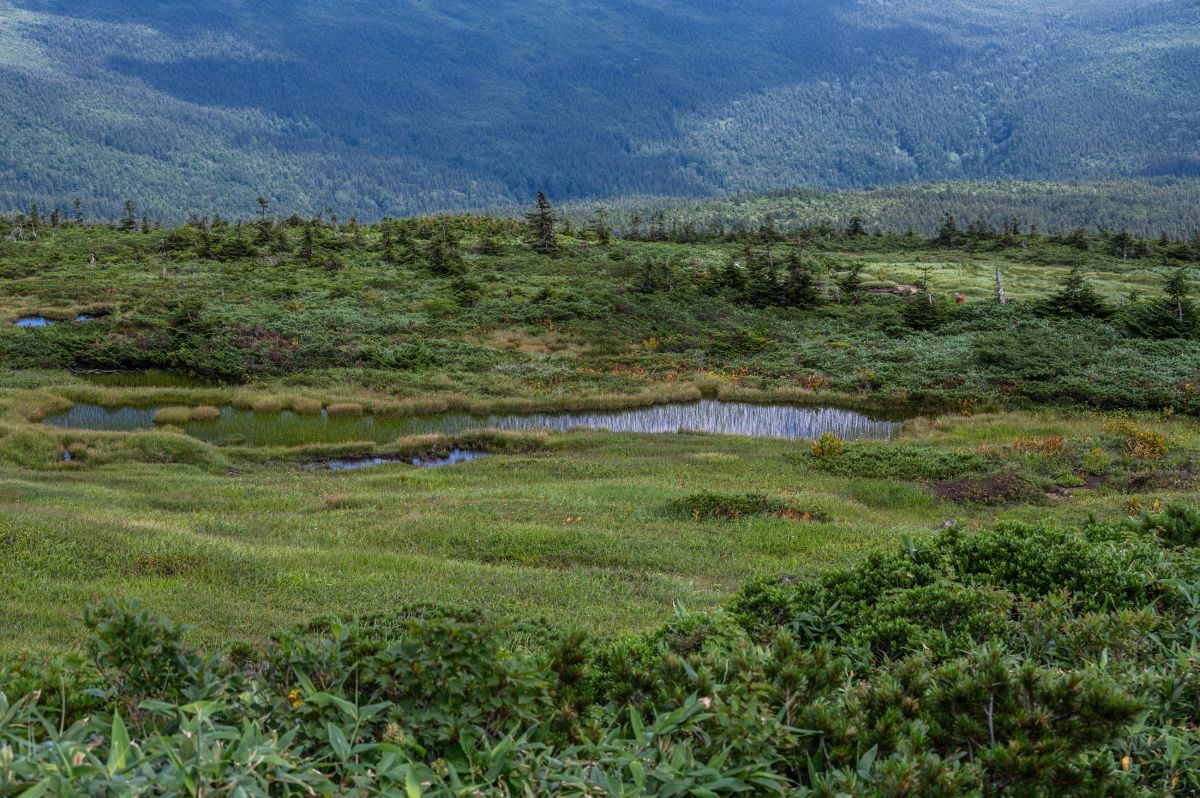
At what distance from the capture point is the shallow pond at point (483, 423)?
33.8 meters

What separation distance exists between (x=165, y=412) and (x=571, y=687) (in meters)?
35.8

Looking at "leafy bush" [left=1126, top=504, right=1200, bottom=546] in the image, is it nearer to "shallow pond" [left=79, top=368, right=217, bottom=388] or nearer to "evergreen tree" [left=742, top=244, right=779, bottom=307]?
"shallow pond" [left=79, top=368, right=217, bottom=388]

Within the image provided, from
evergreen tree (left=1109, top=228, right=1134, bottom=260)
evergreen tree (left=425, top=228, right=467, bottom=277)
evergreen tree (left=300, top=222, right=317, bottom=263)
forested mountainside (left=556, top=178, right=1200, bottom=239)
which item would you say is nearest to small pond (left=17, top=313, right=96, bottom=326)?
evergreen tree (left=300, top=222, right=317, bottom=263)

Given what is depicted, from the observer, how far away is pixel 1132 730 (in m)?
3.91

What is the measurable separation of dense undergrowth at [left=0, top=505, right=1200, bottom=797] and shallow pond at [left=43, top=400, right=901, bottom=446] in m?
29.2

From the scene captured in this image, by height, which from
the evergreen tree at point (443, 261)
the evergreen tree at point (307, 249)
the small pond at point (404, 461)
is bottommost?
the small pond at point (404, 461)

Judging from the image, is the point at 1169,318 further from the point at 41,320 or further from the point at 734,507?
the point at 41,320

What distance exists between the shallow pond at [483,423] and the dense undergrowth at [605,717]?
29.2 meters

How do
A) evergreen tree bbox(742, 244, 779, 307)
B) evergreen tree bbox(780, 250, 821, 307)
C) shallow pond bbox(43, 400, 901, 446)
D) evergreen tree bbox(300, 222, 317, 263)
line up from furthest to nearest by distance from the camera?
evergreen tree bbox(300, 222, 317, 263), evergreen tree bbox(742, 244, 779, 307), evergreen tree bbox(780, 250, 821, 307), shallow pond bbox(43, 400, 901, 446)

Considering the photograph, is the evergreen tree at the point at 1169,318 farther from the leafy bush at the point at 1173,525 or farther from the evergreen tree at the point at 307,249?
the evergreen tree at the point at 307,249

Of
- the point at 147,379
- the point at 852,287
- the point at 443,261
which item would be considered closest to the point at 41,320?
the point at 147,379

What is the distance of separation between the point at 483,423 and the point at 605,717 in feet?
108

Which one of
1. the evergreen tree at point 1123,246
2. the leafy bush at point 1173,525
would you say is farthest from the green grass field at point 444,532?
the evergreen tree at point 1123,246

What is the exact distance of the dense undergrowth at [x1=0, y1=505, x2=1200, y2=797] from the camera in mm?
3369
